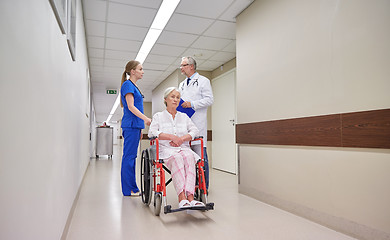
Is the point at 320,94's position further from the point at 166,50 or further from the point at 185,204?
the point at 166,50

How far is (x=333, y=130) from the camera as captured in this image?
7.48 feet

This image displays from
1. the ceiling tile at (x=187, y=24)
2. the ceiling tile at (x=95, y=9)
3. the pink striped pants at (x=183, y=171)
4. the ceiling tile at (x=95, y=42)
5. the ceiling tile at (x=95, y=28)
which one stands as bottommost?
the pink striped pants at (x=183, y=171)

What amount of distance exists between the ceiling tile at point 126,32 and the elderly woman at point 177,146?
87.9 inches

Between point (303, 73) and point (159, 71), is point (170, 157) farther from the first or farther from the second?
point (159, 71)

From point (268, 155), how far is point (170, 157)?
1313mm

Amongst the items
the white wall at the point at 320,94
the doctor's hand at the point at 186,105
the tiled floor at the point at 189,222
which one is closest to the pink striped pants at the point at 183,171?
the tiled floor at the point at 189,222

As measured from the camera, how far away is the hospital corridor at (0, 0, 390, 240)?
3.23 feet

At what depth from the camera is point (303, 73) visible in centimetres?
267

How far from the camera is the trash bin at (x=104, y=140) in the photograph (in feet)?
29.2

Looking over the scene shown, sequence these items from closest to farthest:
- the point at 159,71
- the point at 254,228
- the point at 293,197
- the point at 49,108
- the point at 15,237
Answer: the point at 15,237 → the point at 49,108 → the point at 254,228 → the point at 293,197 → the point at 159,71

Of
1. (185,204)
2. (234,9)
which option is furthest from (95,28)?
(185,204)

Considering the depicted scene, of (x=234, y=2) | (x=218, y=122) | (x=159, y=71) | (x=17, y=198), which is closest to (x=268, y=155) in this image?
(x=234, y=2)

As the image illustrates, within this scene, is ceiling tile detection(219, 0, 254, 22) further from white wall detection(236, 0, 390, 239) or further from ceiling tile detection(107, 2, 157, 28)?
ceiling tile detection(107, 2, 157, 28)

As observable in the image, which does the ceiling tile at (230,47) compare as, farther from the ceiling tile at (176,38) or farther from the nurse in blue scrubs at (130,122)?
the nurse in blue scrubs at (130,122)
